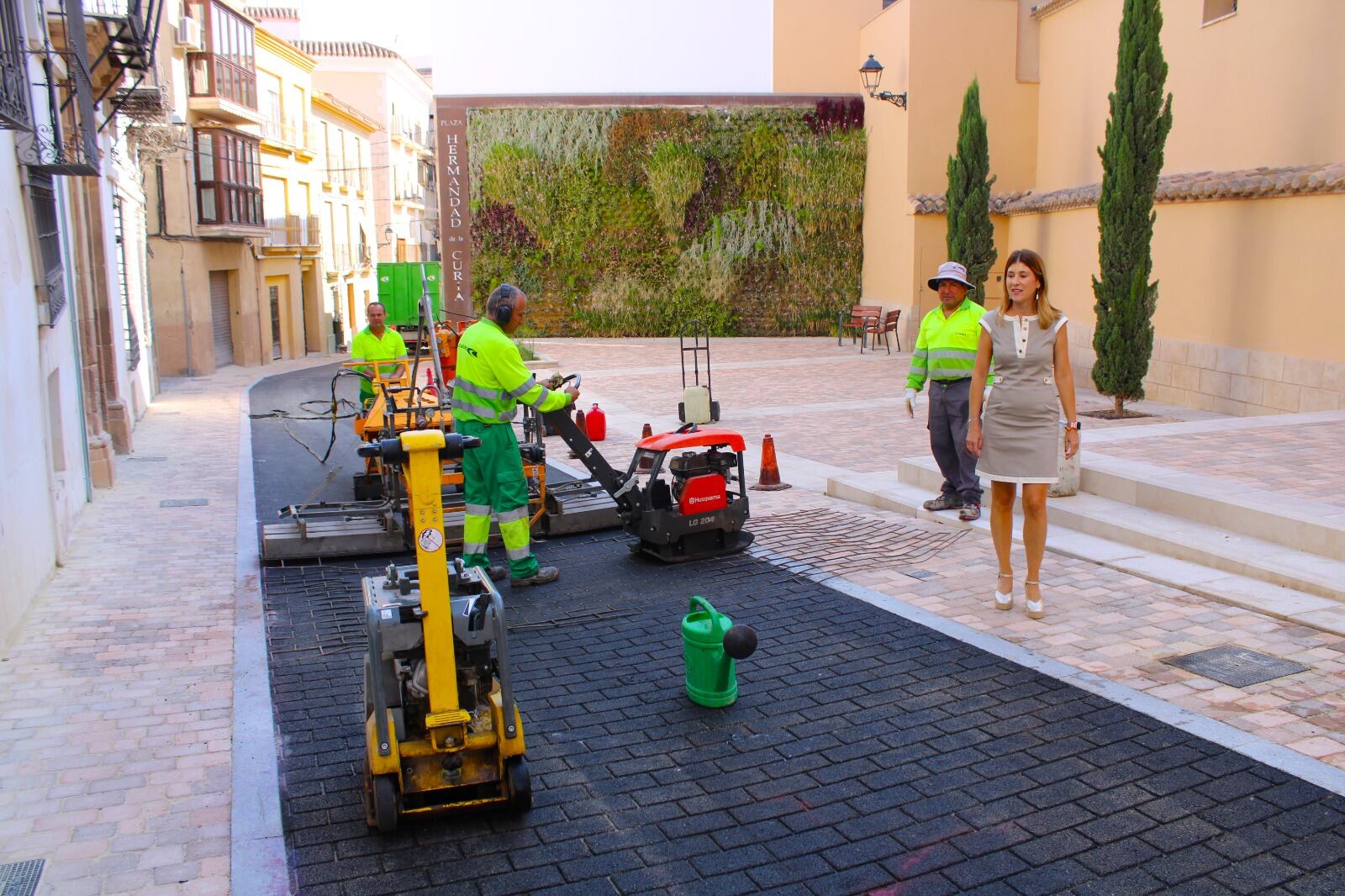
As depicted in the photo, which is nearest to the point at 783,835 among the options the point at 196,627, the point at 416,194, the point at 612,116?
the point at 196,627

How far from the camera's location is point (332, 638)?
237 inches

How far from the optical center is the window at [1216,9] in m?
14.5

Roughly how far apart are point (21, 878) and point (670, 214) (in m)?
25.4

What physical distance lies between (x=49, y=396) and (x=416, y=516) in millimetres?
6426

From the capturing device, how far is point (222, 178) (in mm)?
26891

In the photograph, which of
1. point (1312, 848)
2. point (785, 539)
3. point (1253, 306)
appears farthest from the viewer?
point (1253, 306)

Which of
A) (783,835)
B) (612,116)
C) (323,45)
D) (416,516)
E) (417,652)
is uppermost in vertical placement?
(323,45)

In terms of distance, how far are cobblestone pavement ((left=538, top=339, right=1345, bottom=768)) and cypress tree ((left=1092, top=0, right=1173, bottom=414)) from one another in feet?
2.81

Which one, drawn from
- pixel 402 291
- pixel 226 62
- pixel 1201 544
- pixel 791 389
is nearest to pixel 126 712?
pixel 1201 544

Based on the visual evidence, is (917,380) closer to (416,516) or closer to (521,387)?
(521,387)

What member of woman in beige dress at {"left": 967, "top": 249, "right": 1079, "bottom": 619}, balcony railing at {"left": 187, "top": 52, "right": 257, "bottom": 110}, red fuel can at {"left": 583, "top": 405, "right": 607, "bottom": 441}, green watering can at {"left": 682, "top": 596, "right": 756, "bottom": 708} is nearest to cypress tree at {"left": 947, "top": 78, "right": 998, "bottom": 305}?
red fuel can at {"left": 583, "top": 405, "right": 607, "bottom": 441}

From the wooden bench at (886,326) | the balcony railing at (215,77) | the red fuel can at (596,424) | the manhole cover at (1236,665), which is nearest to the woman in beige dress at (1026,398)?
the manhole cover at (1236,665)

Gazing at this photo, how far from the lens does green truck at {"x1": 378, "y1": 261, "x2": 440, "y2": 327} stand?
952 inches

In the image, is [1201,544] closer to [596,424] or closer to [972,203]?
[596,424]
